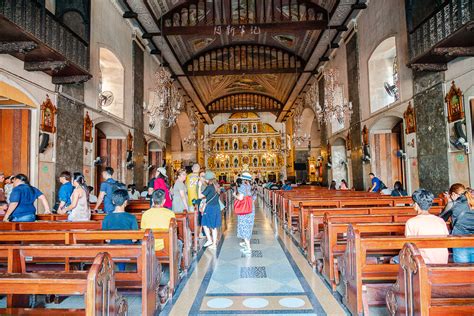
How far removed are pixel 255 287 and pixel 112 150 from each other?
890 centimetres

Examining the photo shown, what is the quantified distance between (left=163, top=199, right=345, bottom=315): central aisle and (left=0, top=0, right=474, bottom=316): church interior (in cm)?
3

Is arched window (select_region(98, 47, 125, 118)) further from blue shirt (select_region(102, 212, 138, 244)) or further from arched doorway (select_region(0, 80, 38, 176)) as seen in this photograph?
blue shirt (select_region(102, 212, 138, 244))

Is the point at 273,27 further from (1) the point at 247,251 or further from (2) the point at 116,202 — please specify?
(2) the point at 116,202

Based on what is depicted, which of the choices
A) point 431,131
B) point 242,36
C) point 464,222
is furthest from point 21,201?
point 242,36

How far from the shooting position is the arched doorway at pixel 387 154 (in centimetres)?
1091

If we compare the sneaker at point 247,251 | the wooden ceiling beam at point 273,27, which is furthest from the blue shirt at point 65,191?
the wooden ceiling beam at point 273,27

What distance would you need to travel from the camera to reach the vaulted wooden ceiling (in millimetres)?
11273

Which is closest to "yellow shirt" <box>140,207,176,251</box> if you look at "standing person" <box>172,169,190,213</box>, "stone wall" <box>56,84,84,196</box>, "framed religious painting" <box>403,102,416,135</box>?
"standing person" <box>172,169,190,213</box>

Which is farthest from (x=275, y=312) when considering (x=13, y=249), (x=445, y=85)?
(x=445, y=85)

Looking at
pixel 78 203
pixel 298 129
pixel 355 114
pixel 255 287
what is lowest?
pixel 255 287

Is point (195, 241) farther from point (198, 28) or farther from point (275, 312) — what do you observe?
point (198, 28)

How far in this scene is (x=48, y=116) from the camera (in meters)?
6.91

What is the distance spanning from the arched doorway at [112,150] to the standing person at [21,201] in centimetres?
634

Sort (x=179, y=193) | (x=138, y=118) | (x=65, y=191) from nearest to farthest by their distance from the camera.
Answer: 1. (x=65, y=191)
2. (x=179, y=193)
3. (x=138, y=118)
